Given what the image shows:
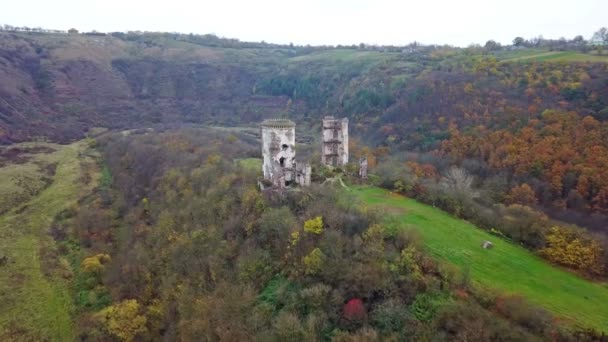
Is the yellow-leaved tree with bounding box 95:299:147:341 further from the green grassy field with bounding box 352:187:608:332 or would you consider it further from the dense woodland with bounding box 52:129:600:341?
the green grassy field with bounding box 352:187:608:332

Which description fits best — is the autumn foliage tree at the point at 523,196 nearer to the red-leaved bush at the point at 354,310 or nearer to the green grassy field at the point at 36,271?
the red-leaved bush at the point at 354,310

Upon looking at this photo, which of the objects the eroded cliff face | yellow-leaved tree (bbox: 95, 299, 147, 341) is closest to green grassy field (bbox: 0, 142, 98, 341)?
yellow-leaved tree (bbox: 95, 299, 147, 341)

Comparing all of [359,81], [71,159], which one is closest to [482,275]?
[71,159]

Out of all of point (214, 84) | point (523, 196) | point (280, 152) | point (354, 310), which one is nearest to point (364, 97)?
point (214, 84)

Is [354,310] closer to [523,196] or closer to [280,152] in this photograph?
[280,152]

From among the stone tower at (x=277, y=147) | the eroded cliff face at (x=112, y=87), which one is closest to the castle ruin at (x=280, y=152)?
the stone tower at (x=277, y=147)
